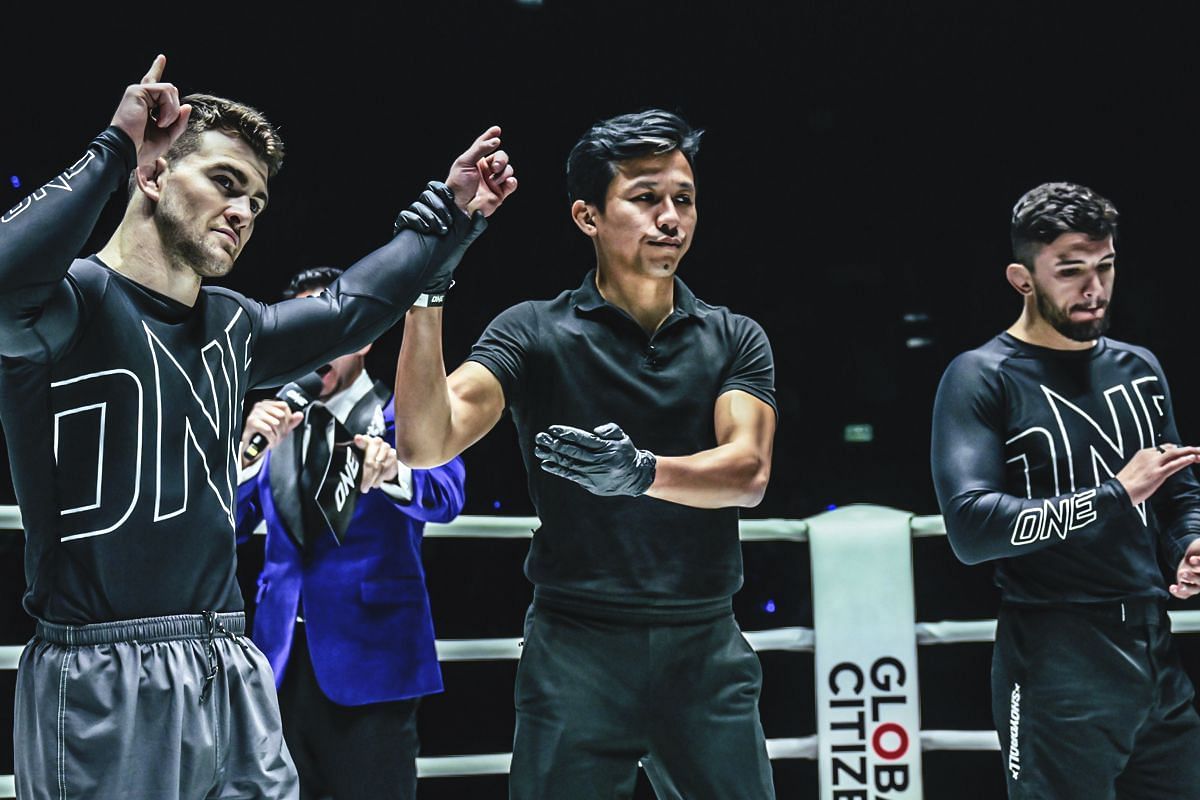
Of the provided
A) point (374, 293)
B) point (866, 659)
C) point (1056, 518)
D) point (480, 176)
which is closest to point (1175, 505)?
point (1056, 518)

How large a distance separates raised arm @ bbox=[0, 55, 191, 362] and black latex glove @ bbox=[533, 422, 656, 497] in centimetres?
68

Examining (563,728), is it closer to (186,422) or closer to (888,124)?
(186,422)

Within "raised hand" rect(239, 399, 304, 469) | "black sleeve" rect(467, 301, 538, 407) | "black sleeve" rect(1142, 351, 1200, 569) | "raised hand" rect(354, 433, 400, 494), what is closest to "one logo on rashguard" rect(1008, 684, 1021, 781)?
"black sleeve" rect(1142, 351, 1200, 569)

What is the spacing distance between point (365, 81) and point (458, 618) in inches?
80.6

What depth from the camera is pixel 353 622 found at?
9.27 feet

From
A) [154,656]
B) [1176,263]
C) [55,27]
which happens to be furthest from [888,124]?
[154,656]

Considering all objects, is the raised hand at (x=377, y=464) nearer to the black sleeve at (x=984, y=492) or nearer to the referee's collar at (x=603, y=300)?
the referee's collar at (x=603, y=300)

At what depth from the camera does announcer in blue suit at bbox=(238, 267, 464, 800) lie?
9.14 feet

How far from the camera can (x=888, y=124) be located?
212 inches

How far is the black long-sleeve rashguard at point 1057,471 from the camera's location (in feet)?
7.94

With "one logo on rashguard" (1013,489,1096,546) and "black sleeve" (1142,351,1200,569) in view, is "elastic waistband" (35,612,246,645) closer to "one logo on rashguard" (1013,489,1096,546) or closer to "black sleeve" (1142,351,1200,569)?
"one logo on rashguard" (1013,489,1096,546)

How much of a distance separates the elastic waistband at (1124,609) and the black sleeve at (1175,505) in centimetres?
14

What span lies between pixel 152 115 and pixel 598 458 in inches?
30.9

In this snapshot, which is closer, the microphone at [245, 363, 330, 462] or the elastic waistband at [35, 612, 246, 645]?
the elastic waistband at [35, 612, 246, 645]
